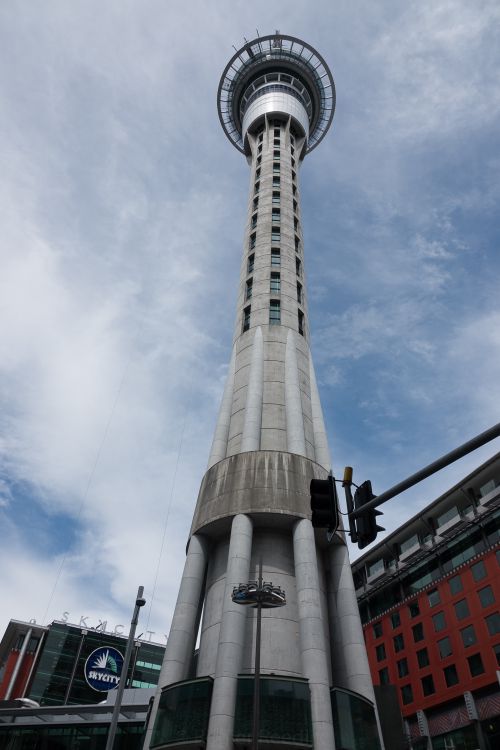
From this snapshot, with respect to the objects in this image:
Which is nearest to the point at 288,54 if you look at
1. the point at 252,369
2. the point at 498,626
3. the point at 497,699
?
the point at 252,369

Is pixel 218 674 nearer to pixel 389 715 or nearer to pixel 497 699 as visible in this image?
pixel 389 715

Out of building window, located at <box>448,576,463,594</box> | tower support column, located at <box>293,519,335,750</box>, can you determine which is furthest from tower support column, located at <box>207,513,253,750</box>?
building window, located at <box>448,576,463,594</box>

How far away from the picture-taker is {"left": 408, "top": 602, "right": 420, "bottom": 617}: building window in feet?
238

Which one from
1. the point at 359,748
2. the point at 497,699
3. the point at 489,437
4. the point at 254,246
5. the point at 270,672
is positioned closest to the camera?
the point at 489,437

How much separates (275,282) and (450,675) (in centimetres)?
4797

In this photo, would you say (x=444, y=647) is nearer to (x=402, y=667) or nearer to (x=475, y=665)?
(x=475, y=665)

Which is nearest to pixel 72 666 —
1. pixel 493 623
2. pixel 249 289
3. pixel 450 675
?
pixel 450 675

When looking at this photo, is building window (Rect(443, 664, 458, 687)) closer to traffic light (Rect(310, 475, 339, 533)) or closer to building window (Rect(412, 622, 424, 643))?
building window (Rect(412, 622, 424, 643))

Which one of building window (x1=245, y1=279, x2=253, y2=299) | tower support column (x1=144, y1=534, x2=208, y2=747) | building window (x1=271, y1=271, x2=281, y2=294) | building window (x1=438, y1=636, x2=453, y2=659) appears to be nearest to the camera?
tower support column (x1=144, y1=534, x2=208, y2=747)

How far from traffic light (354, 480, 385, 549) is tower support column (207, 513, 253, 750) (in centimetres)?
1954

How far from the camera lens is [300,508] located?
3694cm

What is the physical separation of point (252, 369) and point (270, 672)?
76.6 ft

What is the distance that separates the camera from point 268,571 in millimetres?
36344

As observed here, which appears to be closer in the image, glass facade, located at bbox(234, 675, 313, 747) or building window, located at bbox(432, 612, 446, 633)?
glass facade, located at bbox(234, 675, 313, 747)
